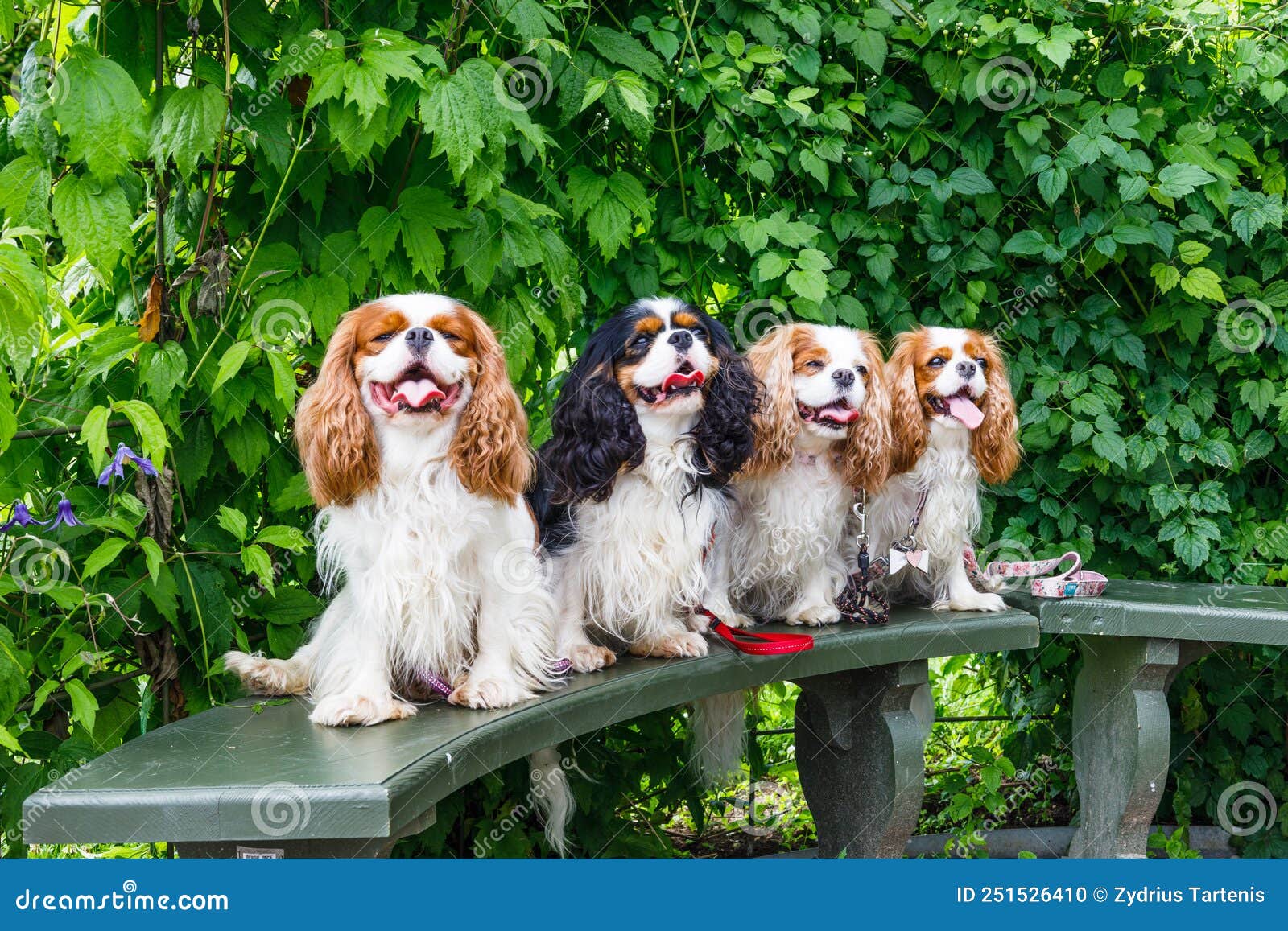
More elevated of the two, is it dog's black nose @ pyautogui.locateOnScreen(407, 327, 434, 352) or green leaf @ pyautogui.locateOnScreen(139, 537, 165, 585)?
dog's black nose @ pyautogui.locateOnScreen(407, 327, 434, 352)

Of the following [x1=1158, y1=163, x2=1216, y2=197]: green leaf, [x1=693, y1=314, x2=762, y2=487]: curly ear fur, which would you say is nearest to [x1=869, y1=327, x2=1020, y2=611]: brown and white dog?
[x1=693, y1=314, x2=762, y2=487]: curly ear fur

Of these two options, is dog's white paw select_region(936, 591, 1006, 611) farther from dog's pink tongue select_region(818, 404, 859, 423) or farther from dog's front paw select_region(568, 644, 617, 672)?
dog's front paw select_region(568, 644, 617, 672)

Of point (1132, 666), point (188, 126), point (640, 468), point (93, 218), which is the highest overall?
point (188, 126)

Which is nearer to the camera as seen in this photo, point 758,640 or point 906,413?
point 758,640

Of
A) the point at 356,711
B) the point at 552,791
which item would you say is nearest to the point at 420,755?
the point at 356,711

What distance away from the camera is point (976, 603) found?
3.88 m

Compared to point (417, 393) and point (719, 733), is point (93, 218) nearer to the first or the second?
point (417, 393)

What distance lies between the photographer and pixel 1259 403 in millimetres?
4688

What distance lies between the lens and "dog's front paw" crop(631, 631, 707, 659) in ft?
10.5

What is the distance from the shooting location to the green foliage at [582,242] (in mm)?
2875

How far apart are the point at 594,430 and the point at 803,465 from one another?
2.46 feet

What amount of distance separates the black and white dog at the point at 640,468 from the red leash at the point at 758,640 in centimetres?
11

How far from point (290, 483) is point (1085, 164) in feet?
9.75

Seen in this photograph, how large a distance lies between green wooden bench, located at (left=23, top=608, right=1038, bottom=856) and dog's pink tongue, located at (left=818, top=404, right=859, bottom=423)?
1.96ft
